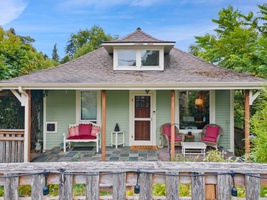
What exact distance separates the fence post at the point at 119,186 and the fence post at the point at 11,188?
790 millimetres

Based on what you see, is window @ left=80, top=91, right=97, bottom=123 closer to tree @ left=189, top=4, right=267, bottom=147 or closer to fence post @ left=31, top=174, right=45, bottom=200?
tree @ left=189, top=4, right=267, bottom=147

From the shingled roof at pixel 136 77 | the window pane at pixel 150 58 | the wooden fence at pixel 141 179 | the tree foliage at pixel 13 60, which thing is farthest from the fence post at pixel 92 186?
the tree foliage at pixel 13 60

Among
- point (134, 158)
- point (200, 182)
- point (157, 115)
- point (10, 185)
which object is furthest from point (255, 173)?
point (157, 115)

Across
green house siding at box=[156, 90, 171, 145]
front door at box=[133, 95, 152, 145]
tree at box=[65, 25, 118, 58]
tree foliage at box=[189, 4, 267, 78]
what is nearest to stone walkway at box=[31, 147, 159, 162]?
front door at box=[133, 95, 152, 145]

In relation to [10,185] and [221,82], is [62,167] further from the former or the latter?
[221,82]

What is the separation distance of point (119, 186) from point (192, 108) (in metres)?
7.29

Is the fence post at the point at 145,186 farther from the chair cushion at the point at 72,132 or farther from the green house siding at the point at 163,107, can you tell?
the green house siding at the point at 163,107

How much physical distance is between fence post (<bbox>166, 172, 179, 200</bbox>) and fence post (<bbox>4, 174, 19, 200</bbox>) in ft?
3.98

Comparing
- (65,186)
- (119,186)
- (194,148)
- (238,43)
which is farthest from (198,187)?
(238,43)

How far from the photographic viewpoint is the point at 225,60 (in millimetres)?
9766

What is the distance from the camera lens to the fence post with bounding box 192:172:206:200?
157 cm

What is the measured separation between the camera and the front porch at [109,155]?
6.61 m

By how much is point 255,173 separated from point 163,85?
189 inches

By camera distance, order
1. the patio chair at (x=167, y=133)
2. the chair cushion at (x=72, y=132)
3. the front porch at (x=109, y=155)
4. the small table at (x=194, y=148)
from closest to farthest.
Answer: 1. the front porch at (x=109, y=155)
2. the small table at (x=194, y=148)
3. the patio chair at (x=167, y=133)
4. the chair cushion at (x=72, y=132)
